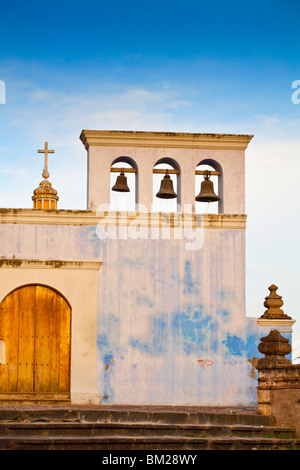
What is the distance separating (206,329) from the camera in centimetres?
1784

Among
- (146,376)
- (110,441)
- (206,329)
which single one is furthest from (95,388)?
(110,441)

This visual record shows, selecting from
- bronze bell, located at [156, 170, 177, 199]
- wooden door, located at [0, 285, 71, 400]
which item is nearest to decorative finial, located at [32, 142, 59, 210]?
bronze bell, located at [156, 170, 177, 199]

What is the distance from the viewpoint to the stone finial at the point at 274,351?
14812 mm

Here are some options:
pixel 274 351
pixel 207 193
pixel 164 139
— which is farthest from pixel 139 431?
pixel 164 139

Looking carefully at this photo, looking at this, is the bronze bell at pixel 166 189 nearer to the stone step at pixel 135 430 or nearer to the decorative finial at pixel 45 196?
the stone step at pixel 135 430

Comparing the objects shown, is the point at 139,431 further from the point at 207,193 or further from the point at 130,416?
the point at 207,193

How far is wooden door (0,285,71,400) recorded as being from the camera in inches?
684

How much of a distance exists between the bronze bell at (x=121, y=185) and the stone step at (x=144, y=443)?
19.6 ft

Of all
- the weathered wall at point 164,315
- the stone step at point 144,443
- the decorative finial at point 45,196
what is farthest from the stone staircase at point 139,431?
the decorative finial at point 45,196

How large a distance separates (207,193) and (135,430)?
19.3 ft

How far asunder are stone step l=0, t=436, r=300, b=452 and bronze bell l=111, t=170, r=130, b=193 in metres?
5.98

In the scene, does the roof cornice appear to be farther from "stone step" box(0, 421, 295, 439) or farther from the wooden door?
"stone step" box(0, 421, 295, 439)
